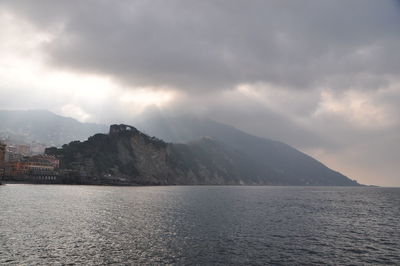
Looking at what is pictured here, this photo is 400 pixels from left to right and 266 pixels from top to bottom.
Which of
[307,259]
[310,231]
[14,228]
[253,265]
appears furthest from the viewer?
[310,231]

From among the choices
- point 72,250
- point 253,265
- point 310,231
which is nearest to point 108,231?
point 72,250

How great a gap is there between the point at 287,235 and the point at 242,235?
9145 millimetres

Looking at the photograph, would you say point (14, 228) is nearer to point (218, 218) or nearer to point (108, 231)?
point (108, 231)

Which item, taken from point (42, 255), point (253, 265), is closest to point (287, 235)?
point (253, 265)

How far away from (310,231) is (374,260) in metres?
22.5

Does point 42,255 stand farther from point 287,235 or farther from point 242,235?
point 287,235

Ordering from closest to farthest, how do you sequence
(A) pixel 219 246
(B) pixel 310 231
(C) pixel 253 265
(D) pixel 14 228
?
(C) pixel 253 265, (A) pixel 219 246, (D) pixel 14 228, (B) pixel 310 231

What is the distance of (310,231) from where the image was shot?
A: 218 ft

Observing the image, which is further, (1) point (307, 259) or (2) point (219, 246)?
(2) point (219, 246)

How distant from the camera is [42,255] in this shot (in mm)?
40969

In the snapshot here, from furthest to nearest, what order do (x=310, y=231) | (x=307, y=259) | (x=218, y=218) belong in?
(x=218, y=218) < (x=310, y=231) < (x=307, y=259)

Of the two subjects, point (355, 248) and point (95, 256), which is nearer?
point (95, 256)

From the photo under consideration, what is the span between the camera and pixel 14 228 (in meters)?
57.2

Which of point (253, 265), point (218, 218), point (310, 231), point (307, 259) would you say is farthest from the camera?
point (218, 218)
